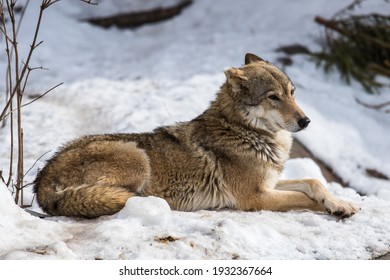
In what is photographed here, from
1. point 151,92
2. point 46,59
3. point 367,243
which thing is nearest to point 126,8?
point 46,59

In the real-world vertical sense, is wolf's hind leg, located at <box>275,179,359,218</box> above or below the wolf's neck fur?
below

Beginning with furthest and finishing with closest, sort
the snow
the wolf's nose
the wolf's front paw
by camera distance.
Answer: the wolf's nose
the wolf's front paw
the snow

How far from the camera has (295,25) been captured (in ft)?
38.3

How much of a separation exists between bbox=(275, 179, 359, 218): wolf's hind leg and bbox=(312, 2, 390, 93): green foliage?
5059 millimetres

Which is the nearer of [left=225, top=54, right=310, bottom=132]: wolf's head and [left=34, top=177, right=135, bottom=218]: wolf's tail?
[left=34, top=177, right=135, bottom=218]: wolf's tail

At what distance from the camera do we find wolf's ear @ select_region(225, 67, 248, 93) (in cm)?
577

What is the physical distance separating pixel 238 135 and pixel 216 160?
293 millimetres

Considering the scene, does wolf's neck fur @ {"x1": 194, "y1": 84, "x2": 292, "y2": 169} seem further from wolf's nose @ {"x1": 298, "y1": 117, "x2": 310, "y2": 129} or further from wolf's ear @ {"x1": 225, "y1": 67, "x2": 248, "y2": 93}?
wolf's nose @ {"x1": 298, "y1": 117, "x2": 310, "y2": 129}

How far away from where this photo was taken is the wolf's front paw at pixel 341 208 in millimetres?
5219

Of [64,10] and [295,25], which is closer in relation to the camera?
[295,25]

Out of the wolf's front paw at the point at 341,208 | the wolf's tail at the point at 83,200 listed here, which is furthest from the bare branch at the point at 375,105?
the wolf's tail at the point at 83,200

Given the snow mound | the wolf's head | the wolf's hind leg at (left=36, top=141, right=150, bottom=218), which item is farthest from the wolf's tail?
the wolf's head
